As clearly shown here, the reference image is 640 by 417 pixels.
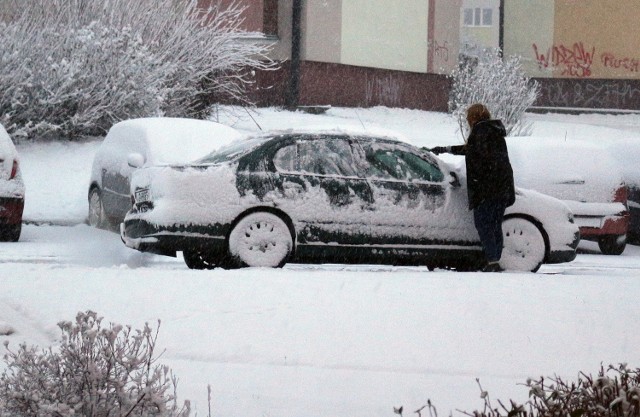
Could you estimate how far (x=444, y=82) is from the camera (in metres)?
40.6

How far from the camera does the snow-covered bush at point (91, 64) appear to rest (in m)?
22.3

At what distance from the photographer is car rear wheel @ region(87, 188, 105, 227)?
15.9 meters

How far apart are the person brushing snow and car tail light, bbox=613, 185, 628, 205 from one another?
3.77 meters

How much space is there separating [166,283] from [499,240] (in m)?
3.61

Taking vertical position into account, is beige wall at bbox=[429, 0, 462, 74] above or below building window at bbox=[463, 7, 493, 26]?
below

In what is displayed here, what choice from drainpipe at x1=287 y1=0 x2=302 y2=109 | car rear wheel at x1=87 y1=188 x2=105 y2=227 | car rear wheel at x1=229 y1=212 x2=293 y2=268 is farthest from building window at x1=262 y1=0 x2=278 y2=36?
car rear wheel at x1=229 y1=212 x2=293 y2=268

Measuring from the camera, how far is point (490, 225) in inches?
480

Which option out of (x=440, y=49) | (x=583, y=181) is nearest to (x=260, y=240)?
(x=583, y=181)

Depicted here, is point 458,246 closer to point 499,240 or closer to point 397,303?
point 499,240

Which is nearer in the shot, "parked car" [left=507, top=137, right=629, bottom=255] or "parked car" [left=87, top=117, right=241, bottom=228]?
"parked car" [left=87, top=117, right=241, bottom=228]

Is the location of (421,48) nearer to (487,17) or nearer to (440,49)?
(440,49)

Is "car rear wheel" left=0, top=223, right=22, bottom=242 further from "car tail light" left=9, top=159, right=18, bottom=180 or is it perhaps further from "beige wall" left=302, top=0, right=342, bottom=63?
"beige wall" left=302, top=0, right=342, bottom=63

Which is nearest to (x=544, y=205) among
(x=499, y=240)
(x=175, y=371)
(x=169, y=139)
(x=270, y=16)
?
(x=499, y=240)

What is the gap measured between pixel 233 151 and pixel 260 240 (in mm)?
990
